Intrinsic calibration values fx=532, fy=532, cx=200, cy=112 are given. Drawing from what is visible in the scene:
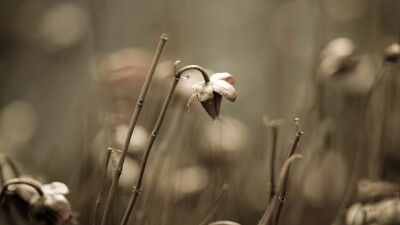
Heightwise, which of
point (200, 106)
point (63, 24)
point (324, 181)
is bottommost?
point (324, 181)

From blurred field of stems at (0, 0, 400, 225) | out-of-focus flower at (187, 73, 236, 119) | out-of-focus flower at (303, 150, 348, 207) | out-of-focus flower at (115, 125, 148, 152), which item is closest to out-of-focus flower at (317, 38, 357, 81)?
blurred field of stems at (0, 0, 400, 225)

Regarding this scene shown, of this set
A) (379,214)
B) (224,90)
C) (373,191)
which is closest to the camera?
(224,90)

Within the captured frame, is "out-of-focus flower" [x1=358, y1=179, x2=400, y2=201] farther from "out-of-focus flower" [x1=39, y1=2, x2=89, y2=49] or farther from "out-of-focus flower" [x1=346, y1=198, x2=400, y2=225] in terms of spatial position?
A: "out-of-focus flower" [x1=39, y1=2, x2=89, y2=49]

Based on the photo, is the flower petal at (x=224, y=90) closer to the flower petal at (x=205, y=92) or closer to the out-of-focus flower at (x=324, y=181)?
the flower petal at (x=205, y=92)

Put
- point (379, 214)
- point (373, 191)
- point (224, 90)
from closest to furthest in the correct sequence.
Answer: point (224, 90) < point (379, 214) < point (373, 191)

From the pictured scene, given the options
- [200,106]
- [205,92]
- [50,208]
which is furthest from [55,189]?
[200,106]

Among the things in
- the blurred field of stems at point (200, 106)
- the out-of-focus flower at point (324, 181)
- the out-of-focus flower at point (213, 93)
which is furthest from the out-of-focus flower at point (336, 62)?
the out-of-focus flower at point (213, 93)

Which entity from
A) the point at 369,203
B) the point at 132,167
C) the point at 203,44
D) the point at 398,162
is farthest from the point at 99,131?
the point at 398,162

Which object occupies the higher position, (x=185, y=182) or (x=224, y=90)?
(x=224, y=90)

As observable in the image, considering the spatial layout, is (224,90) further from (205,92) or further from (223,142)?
(223,142)
